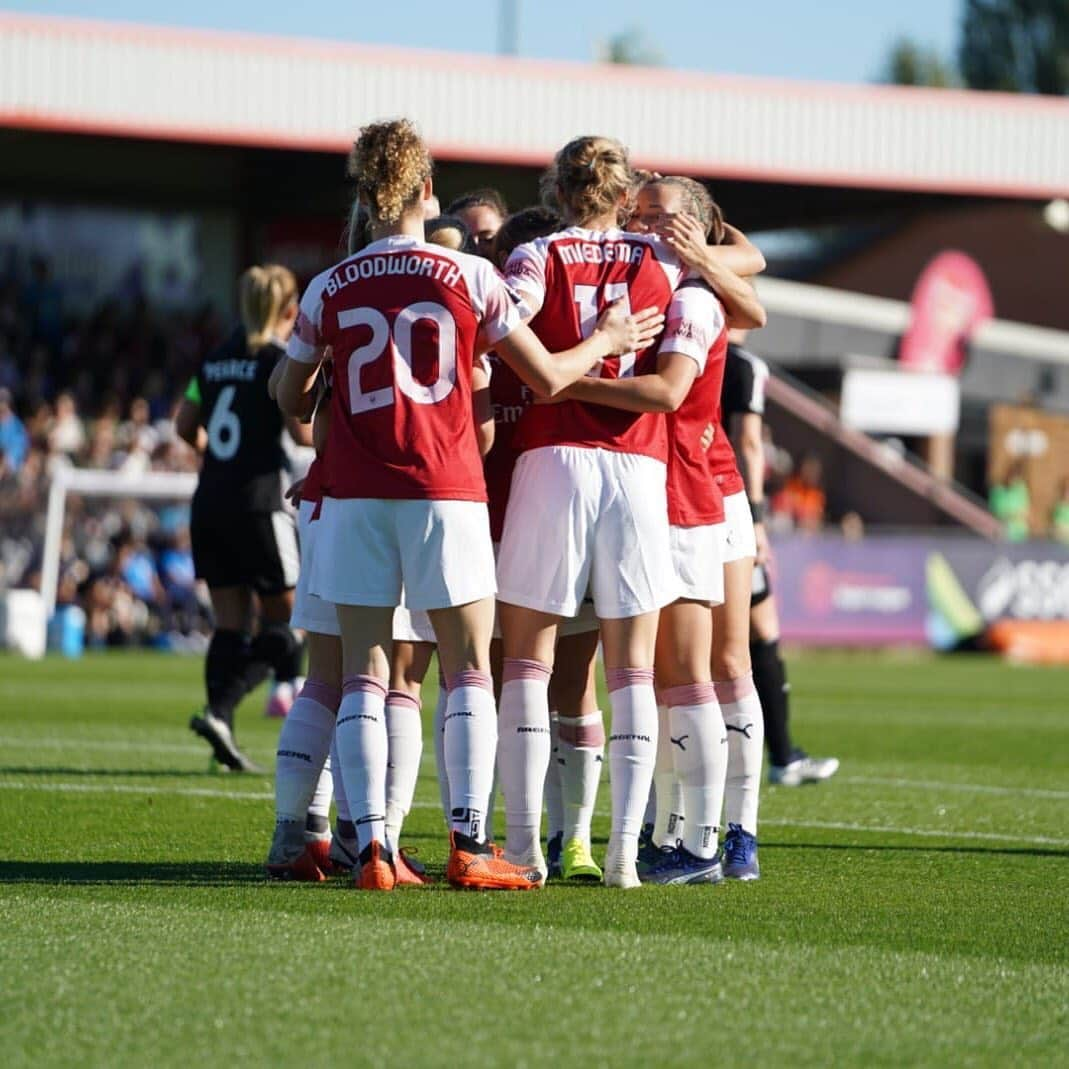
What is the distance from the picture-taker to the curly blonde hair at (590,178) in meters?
5.77

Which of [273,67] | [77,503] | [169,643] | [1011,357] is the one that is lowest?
[169,643]

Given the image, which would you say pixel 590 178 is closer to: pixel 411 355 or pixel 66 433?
pixel 411 355

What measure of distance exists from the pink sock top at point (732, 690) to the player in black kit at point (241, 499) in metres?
2.99

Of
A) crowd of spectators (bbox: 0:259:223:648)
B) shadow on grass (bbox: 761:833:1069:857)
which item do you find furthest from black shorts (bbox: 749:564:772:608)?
crowd of spectators (bbox: 0:259:223:648)

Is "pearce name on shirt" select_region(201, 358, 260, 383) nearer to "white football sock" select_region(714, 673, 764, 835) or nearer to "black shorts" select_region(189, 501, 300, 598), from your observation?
"black shorts" select_region(189, 501, 300, 598)

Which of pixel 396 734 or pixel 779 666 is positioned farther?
pixel 779 666

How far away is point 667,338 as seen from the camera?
5.85 m

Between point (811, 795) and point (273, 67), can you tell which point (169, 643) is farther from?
point (811, 795)

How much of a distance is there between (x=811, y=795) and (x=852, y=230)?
1771 inches

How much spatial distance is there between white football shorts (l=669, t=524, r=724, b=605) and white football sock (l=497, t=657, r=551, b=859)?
503 millimetres

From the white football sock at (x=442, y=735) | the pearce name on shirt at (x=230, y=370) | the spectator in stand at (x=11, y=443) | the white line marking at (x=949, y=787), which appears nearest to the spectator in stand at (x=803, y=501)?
the spectator in stand at (x=11, y=443)

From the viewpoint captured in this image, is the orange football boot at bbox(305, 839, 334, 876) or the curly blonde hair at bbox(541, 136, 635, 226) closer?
the curly blonde hair at bbox(541, 136, 635, 226)

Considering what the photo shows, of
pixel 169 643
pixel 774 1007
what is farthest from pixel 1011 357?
pixel 774 1007

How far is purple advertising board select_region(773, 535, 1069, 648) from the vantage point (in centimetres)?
2511
